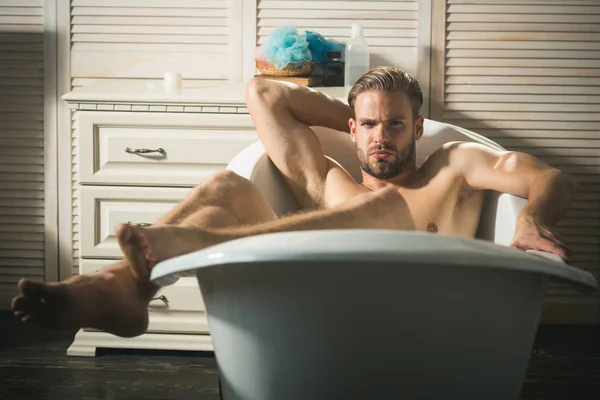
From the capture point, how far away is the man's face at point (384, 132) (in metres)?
1.97

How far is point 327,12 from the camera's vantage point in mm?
2807

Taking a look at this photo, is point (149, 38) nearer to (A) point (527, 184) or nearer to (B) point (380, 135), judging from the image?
(B) point (380, 135)

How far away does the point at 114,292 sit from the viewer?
1.44 m

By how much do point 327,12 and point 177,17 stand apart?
512mm

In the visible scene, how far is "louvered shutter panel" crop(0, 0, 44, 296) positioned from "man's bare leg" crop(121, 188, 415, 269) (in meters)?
1.67

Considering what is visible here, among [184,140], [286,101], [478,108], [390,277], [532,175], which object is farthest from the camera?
[478,108]

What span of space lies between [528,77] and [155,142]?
49.8 inches

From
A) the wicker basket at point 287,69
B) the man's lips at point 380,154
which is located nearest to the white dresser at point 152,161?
the wicker basket at point 287,69

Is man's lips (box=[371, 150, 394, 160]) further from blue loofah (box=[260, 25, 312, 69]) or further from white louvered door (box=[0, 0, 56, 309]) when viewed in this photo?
white louvered door (box=[0, 0, 56, 309])

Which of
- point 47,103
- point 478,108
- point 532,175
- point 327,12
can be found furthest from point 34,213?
point 532,175

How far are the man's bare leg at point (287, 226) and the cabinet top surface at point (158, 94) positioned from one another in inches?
35.7

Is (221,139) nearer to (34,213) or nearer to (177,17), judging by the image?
(177,17)

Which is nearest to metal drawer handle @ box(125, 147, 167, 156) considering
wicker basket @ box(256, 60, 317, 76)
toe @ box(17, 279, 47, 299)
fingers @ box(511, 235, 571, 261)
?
wicker basket @ box(256, 60, 317, 76)

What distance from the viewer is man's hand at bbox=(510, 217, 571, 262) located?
1.52m
